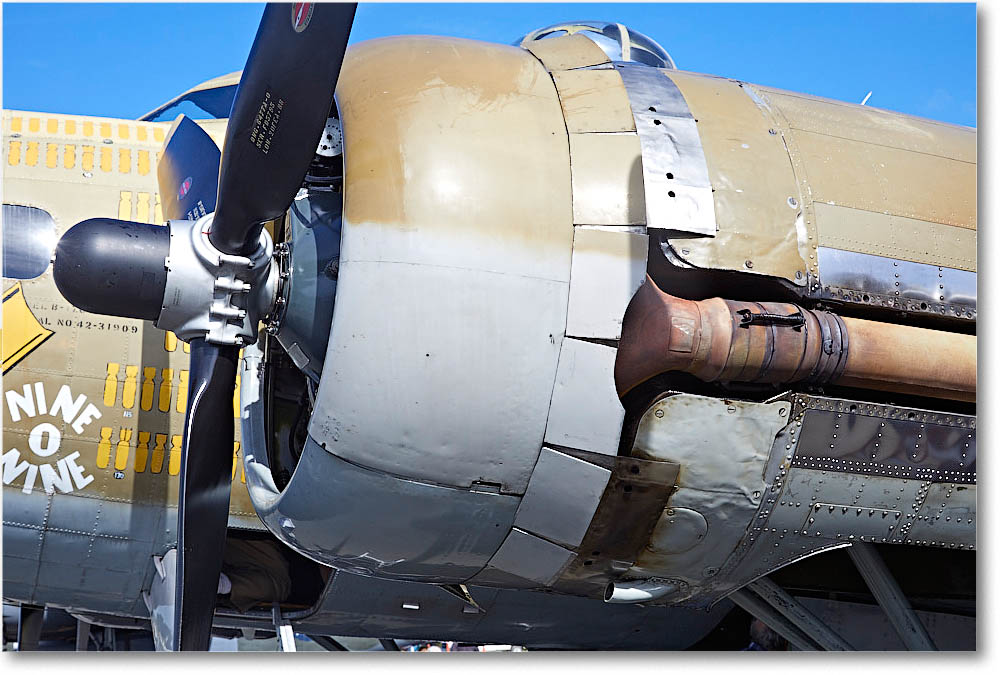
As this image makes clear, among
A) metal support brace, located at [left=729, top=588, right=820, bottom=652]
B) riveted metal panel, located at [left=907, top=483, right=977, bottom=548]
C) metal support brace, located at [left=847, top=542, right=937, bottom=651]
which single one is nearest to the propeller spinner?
metal support brace, located at [left=729, top=588, right=820, bottom=652]

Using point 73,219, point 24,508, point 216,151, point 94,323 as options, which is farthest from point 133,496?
point 216,151

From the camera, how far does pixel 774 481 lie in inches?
119

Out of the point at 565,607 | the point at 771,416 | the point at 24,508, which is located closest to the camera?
the point at 771,416

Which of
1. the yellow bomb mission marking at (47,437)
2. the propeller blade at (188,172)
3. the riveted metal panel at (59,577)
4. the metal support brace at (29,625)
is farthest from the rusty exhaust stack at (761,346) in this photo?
the metal support brace at (29,625)

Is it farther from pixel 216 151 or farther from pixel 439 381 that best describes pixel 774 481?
pixel 216 151

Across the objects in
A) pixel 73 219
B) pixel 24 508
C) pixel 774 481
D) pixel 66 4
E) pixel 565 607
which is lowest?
pixel 565 607

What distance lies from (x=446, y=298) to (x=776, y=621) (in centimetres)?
200

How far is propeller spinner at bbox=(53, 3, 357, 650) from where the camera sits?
2760 mm

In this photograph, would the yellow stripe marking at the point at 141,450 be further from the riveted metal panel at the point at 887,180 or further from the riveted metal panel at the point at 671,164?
the riveted metal panel at the point at 887,180

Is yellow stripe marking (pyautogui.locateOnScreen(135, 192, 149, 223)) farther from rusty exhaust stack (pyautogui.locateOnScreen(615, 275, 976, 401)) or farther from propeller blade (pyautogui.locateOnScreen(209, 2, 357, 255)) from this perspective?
rusty exhaust stack (pyautogui.locateOnScreen(615, 275, 976, 401))

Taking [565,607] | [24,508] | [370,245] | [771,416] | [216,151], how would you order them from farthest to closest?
[565,607] → [24,508] → [216,151] → [771,416] → [370,245]

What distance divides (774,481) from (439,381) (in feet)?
3.25

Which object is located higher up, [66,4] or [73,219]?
[66,4]

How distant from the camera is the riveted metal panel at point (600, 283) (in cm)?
283
